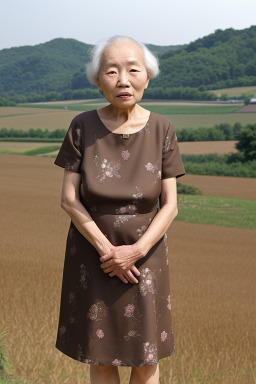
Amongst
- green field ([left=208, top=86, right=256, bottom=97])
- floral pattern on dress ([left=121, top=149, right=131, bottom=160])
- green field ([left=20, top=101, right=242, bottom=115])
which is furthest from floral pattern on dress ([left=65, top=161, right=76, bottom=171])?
green field ([left=208, top=86, right=256, bottom=97])

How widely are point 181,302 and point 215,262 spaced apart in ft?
13.2

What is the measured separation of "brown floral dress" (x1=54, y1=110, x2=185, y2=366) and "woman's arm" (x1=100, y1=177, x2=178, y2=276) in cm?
6

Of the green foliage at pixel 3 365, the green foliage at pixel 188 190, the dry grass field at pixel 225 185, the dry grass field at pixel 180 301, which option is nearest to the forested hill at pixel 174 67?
the dry grass field at pixel 225 185

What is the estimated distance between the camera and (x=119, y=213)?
10.3 ft

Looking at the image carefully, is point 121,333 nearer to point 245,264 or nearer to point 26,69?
point 245,264

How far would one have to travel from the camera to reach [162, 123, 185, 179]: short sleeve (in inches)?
125

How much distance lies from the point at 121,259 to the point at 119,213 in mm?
220

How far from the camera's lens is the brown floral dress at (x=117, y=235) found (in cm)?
311

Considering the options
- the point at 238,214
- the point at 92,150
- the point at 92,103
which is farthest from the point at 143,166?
the point at 92,103

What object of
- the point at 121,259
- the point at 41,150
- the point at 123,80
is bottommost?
the point at 41,150

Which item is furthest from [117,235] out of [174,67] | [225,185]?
[174,67]

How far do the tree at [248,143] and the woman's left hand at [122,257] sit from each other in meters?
34.8

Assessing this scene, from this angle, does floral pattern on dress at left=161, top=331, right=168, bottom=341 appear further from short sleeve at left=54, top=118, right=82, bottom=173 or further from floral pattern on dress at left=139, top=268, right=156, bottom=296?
short sleeve at left=54, top=118, right=82, bottom=173

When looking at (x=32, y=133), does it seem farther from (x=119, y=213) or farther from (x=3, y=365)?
(x=119, y=213)
